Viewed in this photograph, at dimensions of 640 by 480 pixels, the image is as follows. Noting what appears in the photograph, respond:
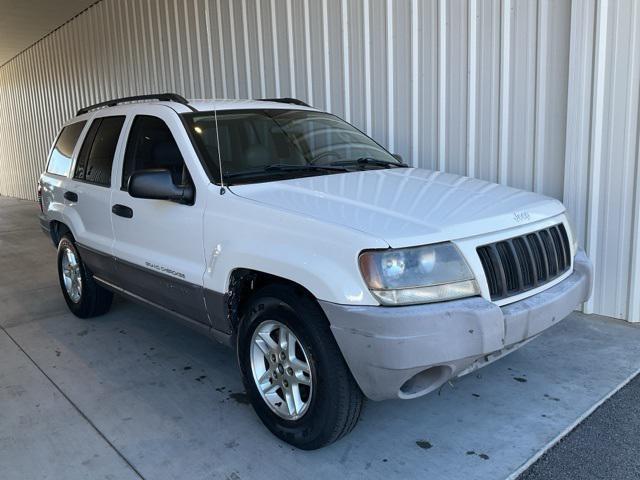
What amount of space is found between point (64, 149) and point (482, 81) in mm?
3916

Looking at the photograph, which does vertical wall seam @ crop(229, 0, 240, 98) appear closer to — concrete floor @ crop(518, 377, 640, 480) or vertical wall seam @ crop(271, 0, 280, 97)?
vertical wall seam @ crop(271, 0, 280, 97)

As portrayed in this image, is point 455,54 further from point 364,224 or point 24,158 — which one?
point 24,158

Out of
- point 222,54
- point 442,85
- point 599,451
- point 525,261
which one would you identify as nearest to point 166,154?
point 525,261

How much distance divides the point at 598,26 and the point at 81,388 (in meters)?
4.55

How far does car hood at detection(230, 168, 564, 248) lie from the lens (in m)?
2.73

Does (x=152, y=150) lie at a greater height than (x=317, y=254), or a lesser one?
greater

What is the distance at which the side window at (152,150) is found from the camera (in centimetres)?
379

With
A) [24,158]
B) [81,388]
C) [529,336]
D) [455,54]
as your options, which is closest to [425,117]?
[455,54]

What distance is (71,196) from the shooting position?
5.05m

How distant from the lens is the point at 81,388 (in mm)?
3893

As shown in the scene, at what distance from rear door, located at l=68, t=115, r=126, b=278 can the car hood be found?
63.8 inches

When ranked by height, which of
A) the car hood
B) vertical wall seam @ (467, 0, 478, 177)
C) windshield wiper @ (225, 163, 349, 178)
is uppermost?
→ vertical wall seam @ (467, 0, 478, 177)

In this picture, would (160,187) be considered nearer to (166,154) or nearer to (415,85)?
(166,154)

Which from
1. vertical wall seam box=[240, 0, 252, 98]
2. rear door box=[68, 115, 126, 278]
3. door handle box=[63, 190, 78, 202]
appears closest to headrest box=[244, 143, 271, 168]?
rear door box=[68, 115, 126, 278]
